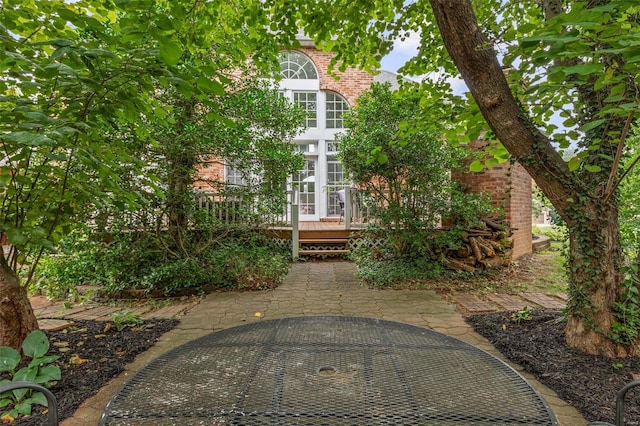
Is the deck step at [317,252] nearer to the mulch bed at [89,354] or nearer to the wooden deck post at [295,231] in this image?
the wooden deck post at [295,231]

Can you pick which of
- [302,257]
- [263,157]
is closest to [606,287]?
[263,157]

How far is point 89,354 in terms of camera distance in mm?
2215

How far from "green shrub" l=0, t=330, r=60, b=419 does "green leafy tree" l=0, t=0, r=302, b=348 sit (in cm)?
39

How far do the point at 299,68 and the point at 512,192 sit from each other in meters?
6.42

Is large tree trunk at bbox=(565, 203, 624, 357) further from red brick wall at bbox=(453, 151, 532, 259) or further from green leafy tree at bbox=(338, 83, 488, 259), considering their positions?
red brick wall at bbox=(453, 151, 532, 259)

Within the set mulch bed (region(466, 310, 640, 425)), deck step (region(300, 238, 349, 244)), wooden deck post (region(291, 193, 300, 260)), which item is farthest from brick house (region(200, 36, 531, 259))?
mulch bed (region(466, 310, 640, 425))

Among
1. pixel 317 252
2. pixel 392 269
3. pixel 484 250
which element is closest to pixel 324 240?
pixel 317 252

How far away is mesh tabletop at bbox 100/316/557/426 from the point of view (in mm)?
938

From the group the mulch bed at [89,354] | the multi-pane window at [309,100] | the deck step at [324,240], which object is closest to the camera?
the mulch bed at [89,354]

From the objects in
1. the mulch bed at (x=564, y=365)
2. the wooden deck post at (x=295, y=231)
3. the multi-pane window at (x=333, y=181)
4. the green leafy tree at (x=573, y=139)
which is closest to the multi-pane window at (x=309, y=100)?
the multi-pane window at (x=333, y=181)

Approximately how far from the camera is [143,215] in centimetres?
400

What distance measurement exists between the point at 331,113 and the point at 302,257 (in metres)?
4.94

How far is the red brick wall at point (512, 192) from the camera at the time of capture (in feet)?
16.7

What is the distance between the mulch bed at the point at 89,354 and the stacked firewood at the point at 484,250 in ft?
12.6
